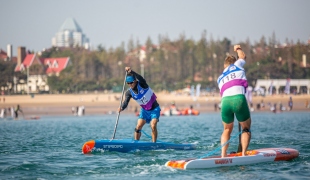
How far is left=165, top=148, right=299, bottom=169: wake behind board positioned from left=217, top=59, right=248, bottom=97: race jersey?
1597 mm

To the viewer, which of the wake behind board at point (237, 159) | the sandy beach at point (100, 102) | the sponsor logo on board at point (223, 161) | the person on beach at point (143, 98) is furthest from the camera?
the sandy beach at point (100, 102)

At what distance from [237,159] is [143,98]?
217 inches

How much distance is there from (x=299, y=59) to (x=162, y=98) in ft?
113

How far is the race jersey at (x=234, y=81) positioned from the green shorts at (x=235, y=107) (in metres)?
0.12

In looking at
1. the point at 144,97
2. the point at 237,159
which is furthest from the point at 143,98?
the point at 237,159

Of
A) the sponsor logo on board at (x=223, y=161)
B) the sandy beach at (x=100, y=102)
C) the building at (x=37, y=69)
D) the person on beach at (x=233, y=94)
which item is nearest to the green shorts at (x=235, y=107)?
the person on beach at (x=233, y=94)

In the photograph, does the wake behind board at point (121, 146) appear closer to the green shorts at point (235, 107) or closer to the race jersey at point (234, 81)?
the green shorts at point (235, 107)

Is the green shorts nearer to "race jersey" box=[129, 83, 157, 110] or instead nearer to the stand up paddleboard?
the stand up paddleboard

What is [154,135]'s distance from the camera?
19.7m

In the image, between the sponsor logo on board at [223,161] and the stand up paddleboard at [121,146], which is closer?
the sponsor logo on board at [223,161]

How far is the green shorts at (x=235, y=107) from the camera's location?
14.4 meters

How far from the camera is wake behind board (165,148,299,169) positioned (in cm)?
1426

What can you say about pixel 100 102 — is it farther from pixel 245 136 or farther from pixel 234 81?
pixel 234 81

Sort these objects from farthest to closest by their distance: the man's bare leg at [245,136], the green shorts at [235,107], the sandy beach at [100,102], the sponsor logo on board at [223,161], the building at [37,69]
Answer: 1. the building at [37,69]
2. the sandy beach at [100,102]
3. the man's bare leg at [245,136]
4. the sponsor logo on board at [223,161]
5. the green shorts at [235,107]
